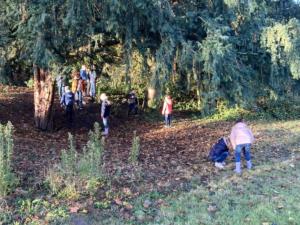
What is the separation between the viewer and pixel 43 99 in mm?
15469

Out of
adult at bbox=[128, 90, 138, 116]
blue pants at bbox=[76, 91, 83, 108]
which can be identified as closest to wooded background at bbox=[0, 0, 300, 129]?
blue pants at bbox=[76, 91, 83, 108]

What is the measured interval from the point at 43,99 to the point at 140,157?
553 cm

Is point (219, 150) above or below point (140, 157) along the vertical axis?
above

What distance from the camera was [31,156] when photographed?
10500mm

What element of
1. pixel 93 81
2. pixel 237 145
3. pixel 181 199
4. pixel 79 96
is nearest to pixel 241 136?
pixel 237 145

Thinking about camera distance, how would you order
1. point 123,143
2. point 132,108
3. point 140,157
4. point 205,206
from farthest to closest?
1. point 132,108
2. point 123,143
3. point 140,157
4. point 205,206

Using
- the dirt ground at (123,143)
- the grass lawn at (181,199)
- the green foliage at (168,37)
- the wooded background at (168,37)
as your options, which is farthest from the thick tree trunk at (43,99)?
the grass lawn at (181,199)

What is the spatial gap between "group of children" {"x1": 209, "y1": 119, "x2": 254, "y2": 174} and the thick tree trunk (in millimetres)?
6935

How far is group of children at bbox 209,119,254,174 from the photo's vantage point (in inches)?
404

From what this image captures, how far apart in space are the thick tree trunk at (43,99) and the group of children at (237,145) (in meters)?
6.93

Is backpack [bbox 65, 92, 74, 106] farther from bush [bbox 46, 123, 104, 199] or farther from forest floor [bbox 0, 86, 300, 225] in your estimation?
bush [bbox 46, 123, 104, 199]

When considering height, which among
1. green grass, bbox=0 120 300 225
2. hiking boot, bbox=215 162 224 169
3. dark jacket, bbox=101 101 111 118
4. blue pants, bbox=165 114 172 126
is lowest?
blue pants, bbox=165 114 172 126

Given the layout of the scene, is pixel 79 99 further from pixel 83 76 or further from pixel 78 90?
pixel 83 76

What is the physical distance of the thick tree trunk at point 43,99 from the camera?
50.2 feet
